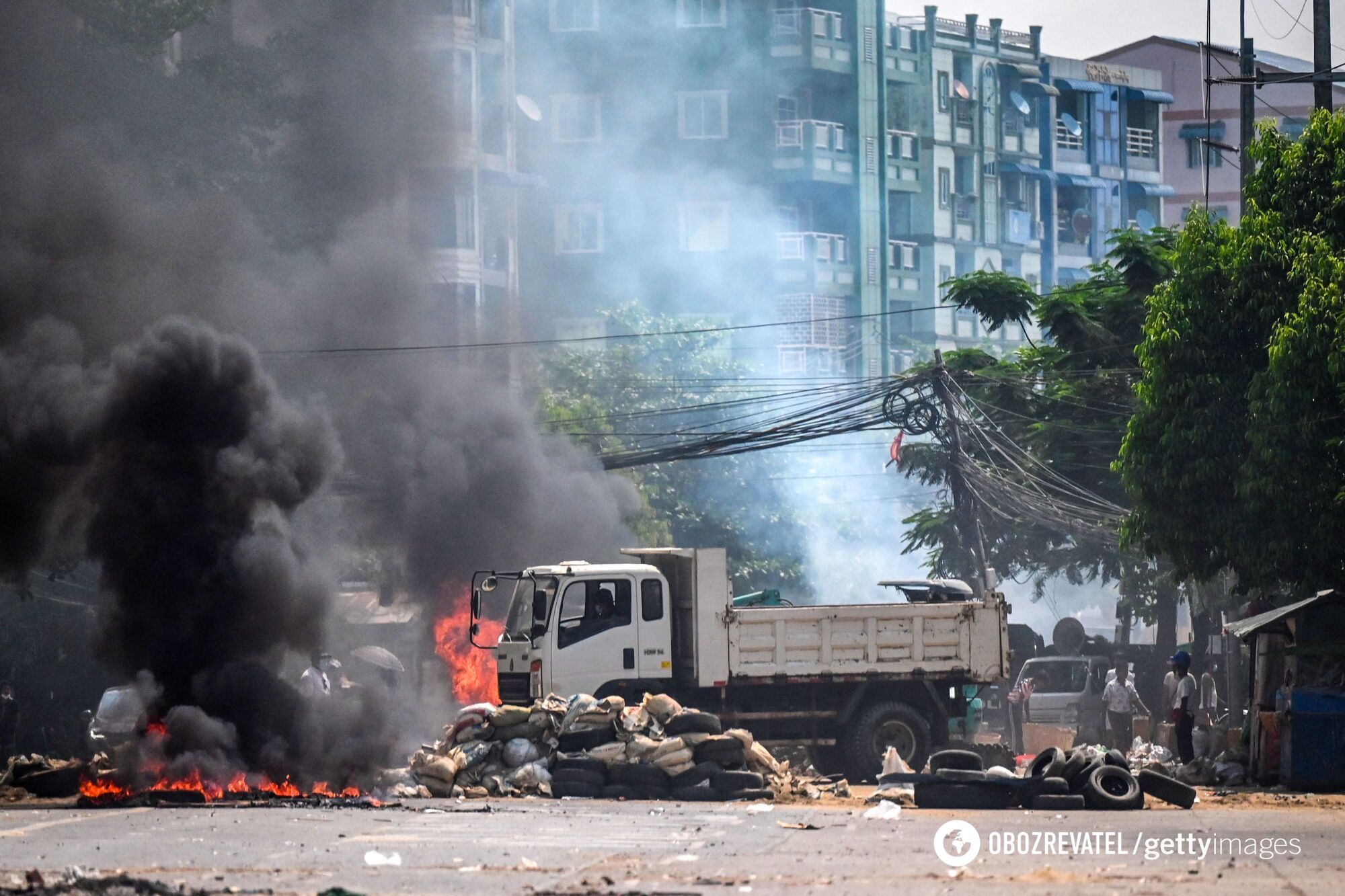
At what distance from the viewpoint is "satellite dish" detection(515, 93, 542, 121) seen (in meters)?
57.9

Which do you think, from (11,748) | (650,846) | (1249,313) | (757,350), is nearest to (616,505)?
(11,748)

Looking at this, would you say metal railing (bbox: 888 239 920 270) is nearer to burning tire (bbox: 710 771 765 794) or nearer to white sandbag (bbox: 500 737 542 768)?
white sandbag (bbox: 500 737 542 768)

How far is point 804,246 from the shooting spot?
61.2 metres

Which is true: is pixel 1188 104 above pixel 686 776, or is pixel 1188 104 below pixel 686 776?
above

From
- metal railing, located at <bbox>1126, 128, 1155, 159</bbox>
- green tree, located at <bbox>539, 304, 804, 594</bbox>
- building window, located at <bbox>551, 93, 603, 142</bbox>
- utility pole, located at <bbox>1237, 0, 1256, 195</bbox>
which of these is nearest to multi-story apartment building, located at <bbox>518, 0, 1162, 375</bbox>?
building window, located at <bbox>551, 93, 603, 142</bbox>

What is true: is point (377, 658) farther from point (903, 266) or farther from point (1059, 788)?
point (903, 266)

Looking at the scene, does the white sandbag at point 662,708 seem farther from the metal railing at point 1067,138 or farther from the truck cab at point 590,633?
the metal railing at point 1067,138

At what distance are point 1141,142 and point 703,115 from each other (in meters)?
23.1

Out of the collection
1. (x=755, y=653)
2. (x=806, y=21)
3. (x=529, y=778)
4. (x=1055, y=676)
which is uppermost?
(x=806, y=21)

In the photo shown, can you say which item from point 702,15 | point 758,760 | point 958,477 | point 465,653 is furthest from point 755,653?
point 702,15

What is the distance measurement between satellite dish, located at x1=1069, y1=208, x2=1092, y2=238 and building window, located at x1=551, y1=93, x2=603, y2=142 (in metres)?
23.9

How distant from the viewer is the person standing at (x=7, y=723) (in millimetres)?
24750

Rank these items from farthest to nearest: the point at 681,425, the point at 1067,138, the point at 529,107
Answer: the point at 1067,138, the point at 529,107, the point at 681,425

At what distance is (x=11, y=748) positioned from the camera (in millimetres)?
25812
